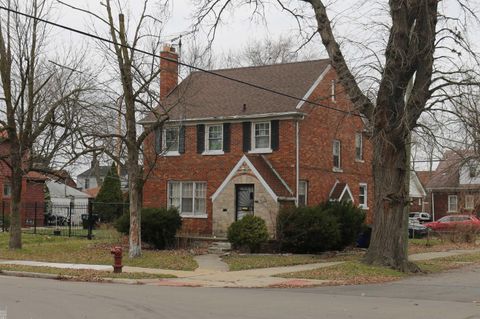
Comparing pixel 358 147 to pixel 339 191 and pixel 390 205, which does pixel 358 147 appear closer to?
pixel 339 191

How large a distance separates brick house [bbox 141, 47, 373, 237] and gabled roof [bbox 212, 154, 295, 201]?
0.14 ft

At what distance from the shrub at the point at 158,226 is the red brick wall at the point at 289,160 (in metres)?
2.45

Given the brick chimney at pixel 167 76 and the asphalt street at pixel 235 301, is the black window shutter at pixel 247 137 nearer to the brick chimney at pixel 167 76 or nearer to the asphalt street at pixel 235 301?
the brick chimney at pixel 167 76

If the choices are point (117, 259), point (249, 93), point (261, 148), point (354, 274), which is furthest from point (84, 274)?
point (249, 93)

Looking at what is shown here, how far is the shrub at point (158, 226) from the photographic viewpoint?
24969 millimetres

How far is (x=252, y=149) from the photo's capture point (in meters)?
27.7

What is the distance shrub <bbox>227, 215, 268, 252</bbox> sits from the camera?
22828 millimetres

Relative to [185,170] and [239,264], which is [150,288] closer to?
[239,264]

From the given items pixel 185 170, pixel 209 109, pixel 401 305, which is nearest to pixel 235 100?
pixel 209 109

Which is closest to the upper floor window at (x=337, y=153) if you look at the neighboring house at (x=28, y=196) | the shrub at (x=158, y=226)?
the shrub at (x=158, y=226)

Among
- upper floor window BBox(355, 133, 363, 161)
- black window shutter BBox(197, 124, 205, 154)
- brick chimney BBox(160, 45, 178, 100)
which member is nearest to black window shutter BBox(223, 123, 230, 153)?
black window shutter BBox(197, 124, 205, 154)

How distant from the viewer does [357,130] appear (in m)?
31.5

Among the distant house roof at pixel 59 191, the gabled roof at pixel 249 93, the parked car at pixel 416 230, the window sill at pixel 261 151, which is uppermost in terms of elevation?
the gabled roof at pixel 249 93

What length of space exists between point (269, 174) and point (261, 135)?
2.21m
